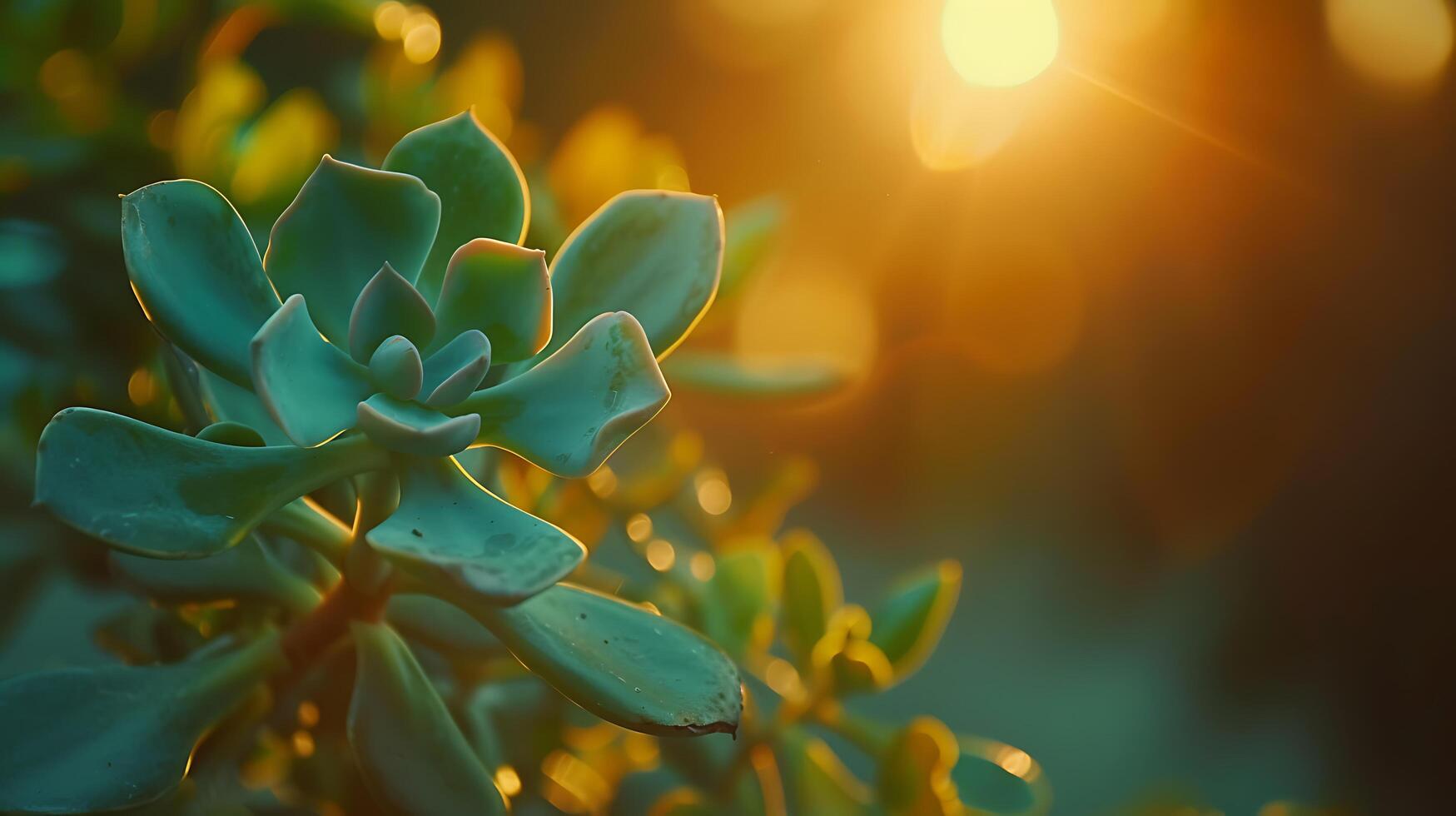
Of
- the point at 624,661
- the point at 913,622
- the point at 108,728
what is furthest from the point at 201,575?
the point at 913,622

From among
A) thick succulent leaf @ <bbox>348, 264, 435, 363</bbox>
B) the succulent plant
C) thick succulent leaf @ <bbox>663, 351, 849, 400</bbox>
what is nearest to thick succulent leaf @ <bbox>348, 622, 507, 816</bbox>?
the succulent plant

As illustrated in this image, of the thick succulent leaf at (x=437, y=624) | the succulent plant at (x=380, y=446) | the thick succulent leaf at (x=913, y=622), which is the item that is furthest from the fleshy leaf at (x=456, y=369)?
the thick succulent leaf at (x=913, y=622)

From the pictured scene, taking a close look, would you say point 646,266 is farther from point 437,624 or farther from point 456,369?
point 437,624

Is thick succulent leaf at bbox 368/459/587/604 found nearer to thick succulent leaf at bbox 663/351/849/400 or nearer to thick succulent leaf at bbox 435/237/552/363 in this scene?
thick succulent leaf at bbox 435/237/552/363

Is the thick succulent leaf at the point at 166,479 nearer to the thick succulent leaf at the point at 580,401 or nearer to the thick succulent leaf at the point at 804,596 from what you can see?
the thick succulent leaf at the point at 580,401

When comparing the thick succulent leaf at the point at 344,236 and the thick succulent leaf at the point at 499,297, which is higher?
the thick succulent leaf at the point at 499,297
